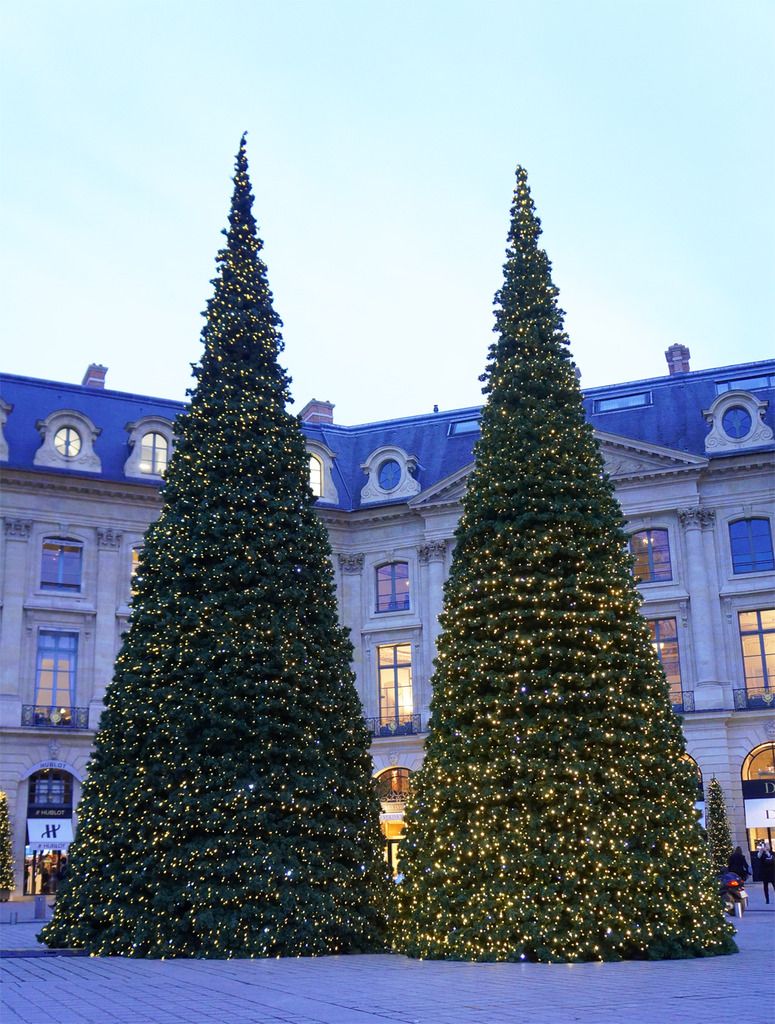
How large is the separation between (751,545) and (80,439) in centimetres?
2318

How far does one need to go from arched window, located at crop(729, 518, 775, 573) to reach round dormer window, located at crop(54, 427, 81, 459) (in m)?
22.6

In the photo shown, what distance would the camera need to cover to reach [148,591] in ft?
58.4

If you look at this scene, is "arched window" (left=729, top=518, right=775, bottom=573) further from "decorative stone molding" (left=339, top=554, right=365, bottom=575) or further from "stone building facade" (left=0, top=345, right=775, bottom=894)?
"decorative stone molding" (left=339, top=554, right=365, bottom=575)

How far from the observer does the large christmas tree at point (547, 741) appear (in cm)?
1433

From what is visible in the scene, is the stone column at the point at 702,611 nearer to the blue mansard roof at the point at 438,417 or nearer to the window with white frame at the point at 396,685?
the blue mansard roof at the point at 438,417

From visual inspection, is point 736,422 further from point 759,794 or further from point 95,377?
point 95,377

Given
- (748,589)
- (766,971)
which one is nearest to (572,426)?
(766,971)

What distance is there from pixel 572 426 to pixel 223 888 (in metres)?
7.85

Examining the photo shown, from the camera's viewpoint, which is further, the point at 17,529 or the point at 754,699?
the point at 17,529

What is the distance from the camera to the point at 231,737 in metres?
16.5

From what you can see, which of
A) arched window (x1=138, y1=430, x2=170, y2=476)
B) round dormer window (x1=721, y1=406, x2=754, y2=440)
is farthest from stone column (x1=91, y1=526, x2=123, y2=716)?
round dormer window (x1=721, y1=406, x2=754, y2=440)

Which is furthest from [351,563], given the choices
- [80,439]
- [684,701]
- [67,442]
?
[684,701]

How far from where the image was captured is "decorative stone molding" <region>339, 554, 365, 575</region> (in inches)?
1773

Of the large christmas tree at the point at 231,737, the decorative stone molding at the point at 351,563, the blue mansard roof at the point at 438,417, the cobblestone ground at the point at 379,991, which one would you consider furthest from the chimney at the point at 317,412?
the cobblestone ground at the point at 379,991
